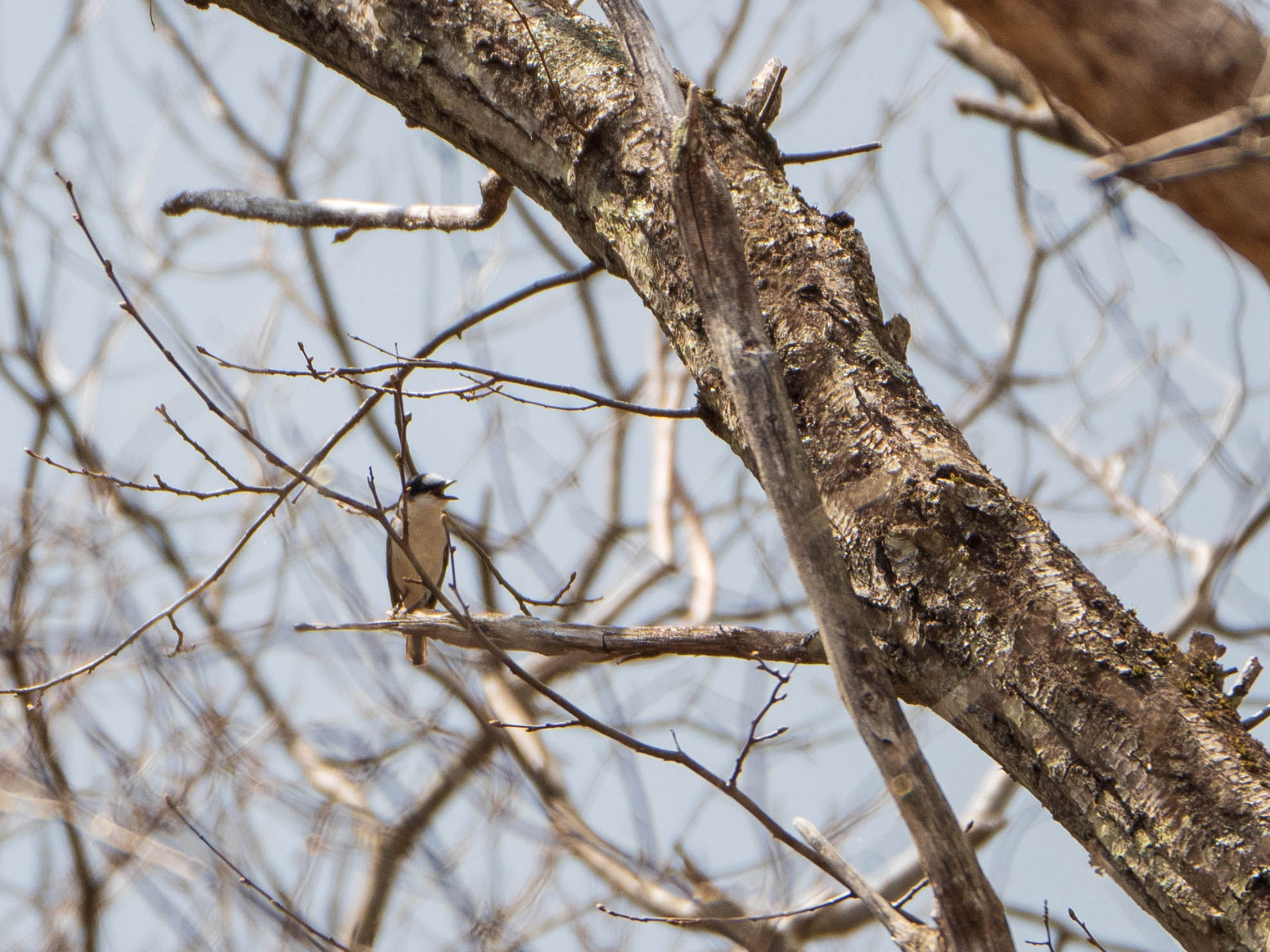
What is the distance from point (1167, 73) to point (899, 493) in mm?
810

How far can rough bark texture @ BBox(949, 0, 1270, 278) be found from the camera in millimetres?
920

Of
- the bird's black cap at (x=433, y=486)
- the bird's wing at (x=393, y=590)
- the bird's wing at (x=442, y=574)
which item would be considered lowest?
the bird's wing at (x=442, y=574)

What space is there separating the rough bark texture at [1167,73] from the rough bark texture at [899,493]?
0.73 meters

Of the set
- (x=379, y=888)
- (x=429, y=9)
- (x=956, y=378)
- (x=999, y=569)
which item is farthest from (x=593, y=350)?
(x=999, y=569)

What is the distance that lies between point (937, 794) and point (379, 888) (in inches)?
181

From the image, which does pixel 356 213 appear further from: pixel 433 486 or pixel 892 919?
pixel 433 486

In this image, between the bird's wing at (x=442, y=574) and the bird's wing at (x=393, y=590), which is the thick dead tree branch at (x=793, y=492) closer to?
the bird's wing at (x=442, y=574)

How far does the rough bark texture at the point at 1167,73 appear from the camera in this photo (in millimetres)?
920

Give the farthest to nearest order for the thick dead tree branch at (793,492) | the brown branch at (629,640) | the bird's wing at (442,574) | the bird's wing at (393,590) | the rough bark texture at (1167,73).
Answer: the bird's wing at (393,590)
the bird's wing at (442,574)
the brown branch at (629,640)
the thick dead tree branch at (793,492)
the rough bark texture at (1167,73)

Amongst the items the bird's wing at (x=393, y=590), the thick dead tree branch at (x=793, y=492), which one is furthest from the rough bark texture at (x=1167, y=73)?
the bird's wing at (x=393, y=590)

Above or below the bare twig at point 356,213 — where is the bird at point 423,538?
above

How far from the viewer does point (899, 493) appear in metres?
1.67

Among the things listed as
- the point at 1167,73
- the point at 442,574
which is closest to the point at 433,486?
the point at 442,574

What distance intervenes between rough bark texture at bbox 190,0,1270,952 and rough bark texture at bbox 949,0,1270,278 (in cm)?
73
